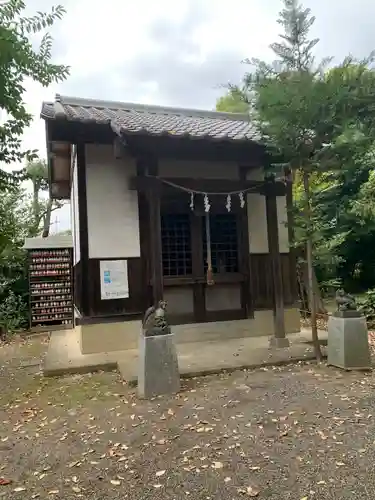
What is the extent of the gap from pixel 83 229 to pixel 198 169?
2193 mm

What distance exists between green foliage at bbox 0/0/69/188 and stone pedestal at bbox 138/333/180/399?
218 cm

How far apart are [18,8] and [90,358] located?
4.40m

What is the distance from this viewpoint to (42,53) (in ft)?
10.2

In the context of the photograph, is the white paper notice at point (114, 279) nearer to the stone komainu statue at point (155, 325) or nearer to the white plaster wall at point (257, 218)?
the stone komainu statue at point (155, 325)

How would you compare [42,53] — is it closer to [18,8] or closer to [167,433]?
[18,8]

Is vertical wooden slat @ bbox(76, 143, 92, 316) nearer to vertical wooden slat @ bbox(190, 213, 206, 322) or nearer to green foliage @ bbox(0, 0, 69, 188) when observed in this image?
vertical wooden slat @ bbox(190, 213, 206, 322)

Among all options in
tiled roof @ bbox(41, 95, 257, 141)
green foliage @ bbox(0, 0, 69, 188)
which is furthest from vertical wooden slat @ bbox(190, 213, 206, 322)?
green foliage @ bbox(0, 0, 69, 188)

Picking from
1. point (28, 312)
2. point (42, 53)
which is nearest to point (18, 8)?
point (42, 53)

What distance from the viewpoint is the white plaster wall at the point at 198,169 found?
669 centimetres

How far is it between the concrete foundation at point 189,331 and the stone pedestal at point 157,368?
6.33ft

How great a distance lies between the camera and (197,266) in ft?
22.0

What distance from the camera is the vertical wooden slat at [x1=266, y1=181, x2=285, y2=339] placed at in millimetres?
6145

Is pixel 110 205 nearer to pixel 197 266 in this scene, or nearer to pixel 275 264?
pixel 197 266

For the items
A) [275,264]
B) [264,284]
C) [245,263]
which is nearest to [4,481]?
[275,264]
